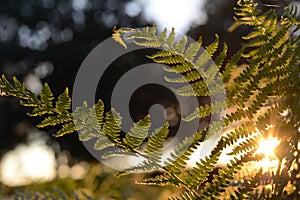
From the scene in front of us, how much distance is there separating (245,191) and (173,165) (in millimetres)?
108

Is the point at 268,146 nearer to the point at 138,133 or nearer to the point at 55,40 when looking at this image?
the point at 138,133

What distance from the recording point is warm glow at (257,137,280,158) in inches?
31.7

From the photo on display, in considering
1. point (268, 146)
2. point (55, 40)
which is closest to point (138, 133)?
point (268, 146)

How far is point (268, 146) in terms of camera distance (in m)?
0.81

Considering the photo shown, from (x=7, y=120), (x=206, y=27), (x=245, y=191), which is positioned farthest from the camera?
(x=7, y=120)

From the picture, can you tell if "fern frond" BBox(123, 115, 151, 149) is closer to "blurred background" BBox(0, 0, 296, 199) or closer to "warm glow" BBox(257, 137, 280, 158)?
"warm glow" BBox(257, 137, 280, 158)

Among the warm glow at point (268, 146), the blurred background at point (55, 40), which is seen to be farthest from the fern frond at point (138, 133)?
the blurred background at point (55, 40)

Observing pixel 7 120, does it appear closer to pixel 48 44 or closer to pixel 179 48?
pixel 48 44

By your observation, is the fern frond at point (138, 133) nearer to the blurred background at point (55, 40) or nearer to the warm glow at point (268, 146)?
the warm glow at point (268, 146)

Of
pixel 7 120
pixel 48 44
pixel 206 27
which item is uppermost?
pixel 206 27

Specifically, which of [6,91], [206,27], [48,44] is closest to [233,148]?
[6,91]

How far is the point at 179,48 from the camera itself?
89cm

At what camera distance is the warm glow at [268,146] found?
0.81 metres

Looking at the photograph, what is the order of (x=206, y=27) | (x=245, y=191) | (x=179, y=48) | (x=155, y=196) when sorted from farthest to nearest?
1. (x=206, y=27)
2. (x=179, y=48)
3. (x=245, y=191)
4. (x=155, y=196)
